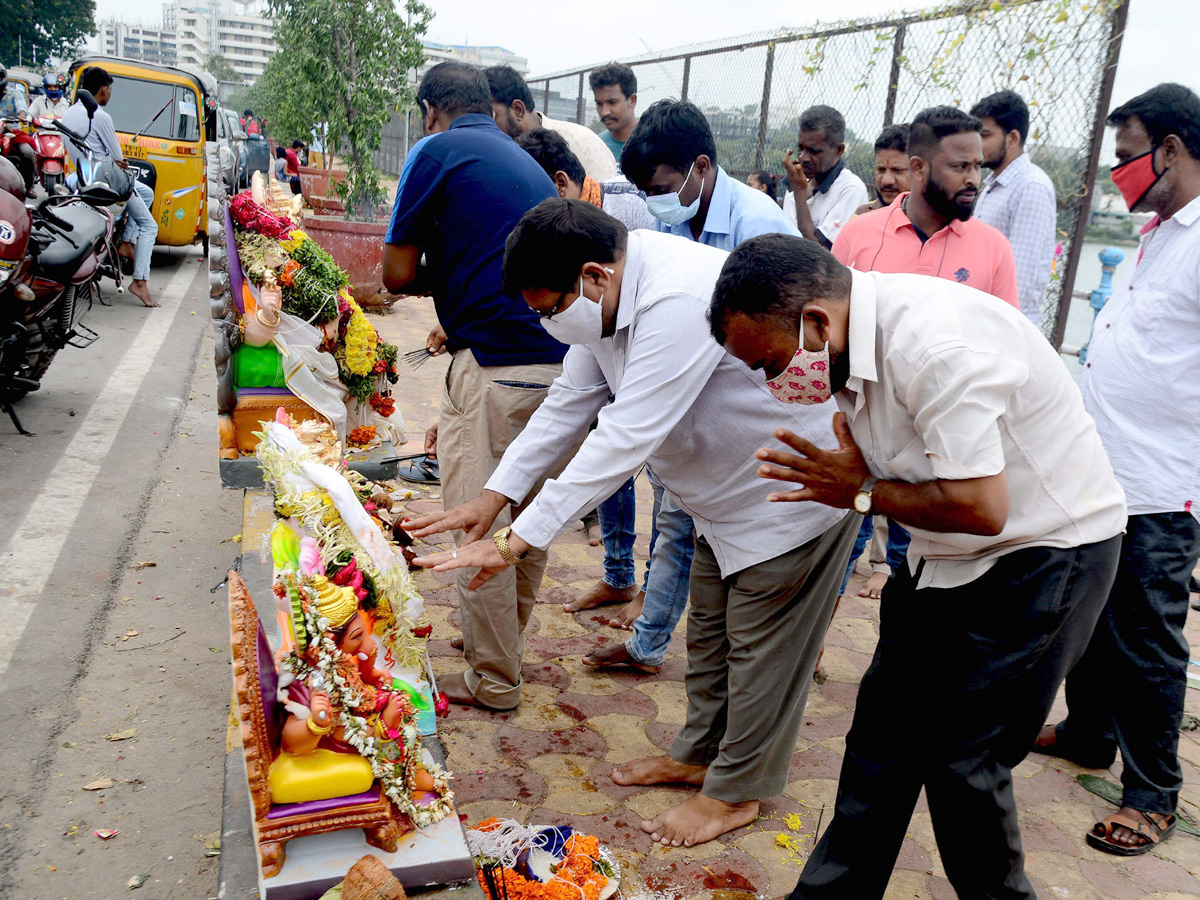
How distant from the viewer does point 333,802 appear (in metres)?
2.01

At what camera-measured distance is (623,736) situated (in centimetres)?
329

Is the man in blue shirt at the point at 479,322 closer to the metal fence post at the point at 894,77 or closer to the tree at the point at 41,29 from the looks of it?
the metal fence post at the point at 894,77

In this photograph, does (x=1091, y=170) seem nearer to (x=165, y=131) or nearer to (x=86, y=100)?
(x=86, y=100)

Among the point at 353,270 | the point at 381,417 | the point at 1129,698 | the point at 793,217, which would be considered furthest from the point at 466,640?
the point at 353,270

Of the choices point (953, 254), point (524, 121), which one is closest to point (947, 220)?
point (953, 254)

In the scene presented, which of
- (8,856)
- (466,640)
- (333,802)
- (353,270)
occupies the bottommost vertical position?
(8,856)

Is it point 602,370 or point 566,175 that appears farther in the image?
point 566,175

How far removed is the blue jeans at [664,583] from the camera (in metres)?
3.43

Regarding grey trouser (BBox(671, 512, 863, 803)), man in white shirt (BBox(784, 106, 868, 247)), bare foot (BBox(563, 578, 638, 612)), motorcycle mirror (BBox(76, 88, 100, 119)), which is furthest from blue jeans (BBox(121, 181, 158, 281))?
grey trouser (BBox(671, 512, 863, 803))

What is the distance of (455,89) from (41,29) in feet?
175

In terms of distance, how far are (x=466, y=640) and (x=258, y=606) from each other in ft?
2.40

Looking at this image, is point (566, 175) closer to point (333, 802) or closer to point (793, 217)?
point (793, 217)

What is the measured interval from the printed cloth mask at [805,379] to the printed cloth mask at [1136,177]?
71.3 inches

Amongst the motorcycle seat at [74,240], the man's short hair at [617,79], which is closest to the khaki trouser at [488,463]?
the man's short hair at [617,79]
